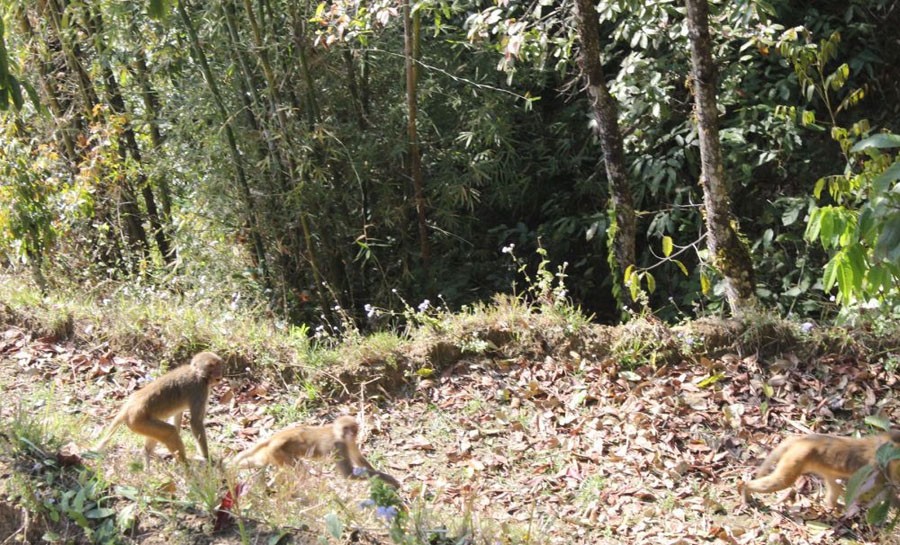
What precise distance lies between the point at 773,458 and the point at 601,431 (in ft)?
3.62

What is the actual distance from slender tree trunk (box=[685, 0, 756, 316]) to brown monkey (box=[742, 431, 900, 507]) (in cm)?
154

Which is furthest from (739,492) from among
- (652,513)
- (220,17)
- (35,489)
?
(220,17)

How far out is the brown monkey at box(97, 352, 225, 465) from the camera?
463 centimetres

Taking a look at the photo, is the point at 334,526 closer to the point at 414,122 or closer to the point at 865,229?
the point at 865,229

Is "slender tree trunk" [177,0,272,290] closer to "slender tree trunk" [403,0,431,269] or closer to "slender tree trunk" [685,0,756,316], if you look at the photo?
"slender tree trunk" [403,0,431,269]

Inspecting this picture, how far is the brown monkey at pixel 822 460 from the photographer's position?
4.40 meters

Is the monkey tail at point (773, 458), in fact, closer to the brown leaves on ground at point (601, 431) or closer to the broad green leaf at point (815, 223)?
the brown leaves on ground at point (601, 431)

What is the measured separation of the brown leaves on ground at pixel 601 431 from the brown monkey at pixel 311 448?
1.59 feet

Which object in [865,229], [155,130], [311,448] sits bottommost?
[311,448]

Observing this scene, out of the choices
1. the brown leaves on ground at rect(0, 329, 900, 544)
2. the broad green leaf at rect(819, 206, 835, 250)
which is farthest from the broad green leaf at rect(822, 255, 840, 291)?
the brown leaves on ground at rect(0, 329, 900, 544)

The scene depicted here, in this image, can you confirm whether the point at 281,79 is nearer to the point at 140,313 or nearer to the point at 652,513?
the point at 140,313

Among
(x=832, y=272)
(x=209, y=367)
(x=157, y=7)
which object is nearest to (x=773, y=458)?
(x=832, y=272)

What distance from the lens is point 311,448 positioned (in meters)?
4.61

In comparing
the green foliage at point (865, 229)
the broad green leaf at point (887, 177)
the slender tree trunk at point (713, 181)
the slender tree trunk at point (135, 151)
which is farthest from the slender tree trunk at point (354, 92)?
the broad green leaf at point (887, 177)
